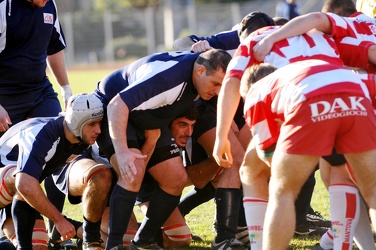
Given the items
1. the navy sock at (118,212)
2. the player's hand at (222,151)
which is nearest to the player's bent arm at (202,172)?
the navy sock at (118,212)

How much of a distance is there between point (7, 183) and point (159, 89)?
1282 millimetres

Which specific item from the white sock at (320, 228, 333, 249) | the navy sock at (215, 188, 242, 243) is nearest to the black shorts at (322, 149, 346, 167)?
the white sock at (320, 228, 333, 249)

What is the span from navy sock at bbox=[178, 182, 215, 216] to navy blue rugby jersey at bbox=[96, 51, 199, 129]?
3.12 feet

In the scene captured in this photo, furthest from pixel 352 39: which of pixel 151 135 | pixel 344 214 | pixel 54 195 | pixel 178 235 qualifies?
pixel 54 195

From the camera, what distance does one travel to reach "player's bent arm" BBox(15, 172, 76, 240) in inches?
216

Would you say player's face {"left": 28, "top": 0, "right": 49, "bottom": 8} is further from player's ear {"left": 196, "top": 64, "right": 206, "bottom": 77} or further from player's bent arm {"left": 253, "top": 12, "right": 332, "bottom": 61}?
player's bent arm {"left": 253, "top": 12, "right": 332, "bottom": 61}

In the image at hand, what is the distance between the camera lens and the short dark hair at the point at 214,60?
5.70 meters

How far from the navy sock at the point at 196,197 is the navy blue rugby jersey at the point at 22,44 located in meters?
1.62

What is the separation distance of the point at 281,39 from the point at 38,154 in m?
1.81

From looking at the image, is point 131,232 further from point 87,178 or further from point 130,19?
point 130,19

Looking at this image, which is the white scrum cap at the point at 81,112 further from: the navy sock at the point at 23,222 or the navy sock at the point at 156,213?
the navy sock at the point at 156,213

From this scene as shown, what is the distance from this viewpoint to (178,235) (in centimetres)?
630

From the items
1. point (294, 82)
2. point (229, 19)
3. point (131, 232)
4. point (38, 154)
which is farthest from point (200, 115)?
point (229, 19)

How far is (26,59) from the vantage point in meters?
7.00
